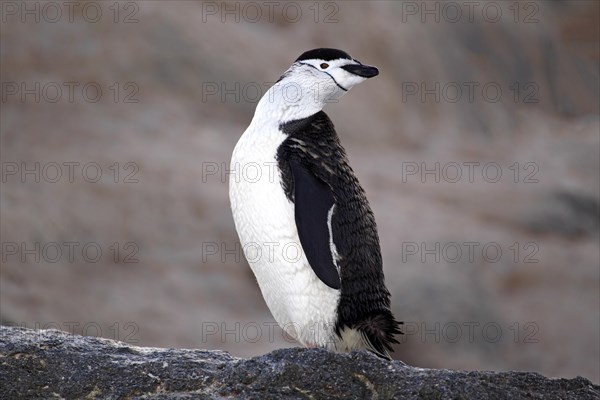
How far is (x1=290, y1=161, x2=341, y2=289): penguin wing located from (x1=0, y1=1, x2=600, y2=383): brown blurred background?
4027mm

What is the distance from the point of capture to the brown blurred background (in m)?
7.11

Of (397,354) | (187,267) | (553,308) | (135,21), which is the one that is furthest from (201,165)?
(553,308)

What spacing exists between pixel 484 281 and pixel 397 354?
89 centimetres

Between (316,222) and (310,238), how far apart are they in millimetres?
49

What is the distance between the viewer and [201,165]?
294 inches

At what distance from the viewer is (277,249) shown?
9.50 feet

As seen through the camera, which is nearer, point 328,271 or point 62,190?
point 328,271

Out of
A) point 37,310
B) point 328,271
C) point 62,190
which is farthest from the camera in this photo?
point 62,190

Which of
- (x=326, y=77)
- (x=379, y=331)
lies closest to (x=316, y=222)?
(x=379, y=331)

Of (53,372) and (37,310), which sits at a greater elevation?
(37,310)

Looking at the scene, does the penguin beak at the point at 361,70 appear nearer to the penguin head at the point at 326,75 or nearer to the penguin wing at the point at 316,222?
the penguin head at the point at 326,75

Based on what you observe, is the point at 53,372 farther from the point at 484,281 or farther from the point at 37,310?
the point at 484,281

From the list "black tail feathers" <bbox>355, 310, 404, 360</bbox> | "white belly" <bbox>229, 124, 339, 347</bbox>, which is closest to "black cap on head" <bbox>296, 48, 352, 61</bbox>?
"white belly" <bbox>229, 124, 339, 347</bbox>

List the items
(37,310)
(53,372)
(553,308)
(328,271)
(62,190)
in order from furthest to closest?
(553,308) < (62,190) < (37,310) < (328,271) < (53,372)
